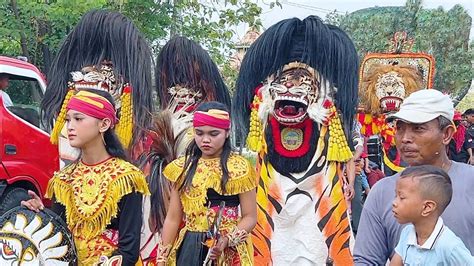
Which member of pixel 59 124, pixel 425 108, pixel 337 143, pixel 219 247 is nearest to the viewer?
pixel 425 108

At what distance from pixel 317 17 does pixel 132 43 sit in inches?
53.9

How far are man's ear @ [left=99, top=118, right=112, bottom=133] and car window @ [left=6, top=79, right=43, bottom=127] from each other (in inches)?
154

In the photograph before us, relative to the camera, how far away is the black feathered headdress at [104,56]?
537 centimetres

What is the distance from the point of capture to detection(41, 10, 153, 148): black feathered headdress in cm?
537

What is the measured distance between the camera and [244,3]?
9531 mm

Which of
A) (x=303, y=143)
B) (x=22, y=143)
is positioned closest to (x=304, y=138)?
(x=303, y=143)

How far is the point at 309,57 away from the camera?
516cm

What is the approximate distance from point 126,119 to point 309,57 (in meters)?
1.35

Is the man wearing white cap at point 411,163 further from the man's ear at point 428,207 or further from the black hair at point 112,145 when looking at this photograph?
the black hair at point 112,145

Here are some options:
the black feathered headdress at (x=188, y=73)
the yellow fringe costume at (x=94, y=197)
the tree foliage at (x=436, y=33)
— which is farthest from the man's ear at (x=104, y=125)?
the tree foliage at (x=436, y=33)

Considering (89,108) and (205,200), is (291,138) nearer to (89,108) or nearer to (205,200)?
(205,200)

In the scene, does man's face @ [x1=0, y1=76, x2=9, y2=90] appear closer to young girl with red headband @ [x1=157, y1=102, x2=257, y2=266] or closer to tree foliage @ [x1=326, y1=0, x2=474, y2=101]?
young girl with red headband @ [x1=157, y1=102, x2=257, y2=266]

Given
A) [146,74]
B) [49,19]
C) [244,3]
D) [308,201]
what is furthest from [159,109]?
[244,3]

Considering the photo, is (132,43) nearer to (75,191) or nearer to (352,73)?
(352,73)
